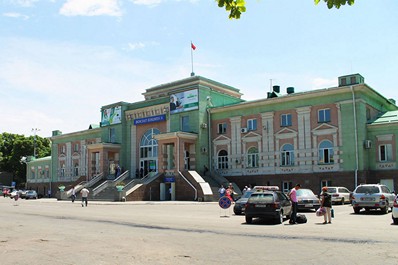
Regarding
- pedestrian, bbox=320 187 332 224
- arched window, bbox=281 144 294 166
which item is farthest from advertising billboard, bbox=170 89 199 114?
pedestrian, bbox=320 187 332 224

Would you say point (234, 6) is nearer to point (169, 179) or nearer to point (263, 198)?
point (263, 198)

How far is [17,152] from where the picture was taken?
297 ft

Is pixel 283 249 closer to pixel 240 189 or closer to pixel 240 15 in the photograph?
pixel 240 15

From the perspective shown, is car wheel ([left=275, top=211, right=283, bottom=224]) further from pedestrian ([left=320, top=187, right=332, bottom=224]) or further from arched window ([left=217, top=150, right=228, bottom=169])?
arched window ([left=217, top=150, right=228, bottom=169])

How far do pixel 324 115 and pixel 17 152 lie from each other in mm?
71738

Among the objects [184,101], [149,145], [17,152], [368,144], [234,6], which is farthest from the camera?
[17,152]

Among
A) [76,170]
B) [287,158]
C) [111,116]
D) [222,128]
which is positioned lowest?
[76,170]

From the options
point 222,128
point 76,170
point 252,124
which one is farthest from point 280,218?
point 76,170

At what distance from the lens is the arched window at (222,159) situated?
46197 millimetres

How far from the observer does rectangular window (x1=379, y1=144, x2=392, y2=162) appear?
36.7m

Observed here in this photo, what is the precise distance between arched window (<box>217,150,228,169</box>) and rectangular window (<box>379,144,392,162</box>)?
51.6ft

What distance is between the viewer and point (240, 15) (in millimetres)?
6309

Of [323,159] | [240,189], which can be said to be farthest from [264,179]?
[323,159]

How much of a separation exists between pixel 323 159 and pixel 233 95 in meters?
17.7
